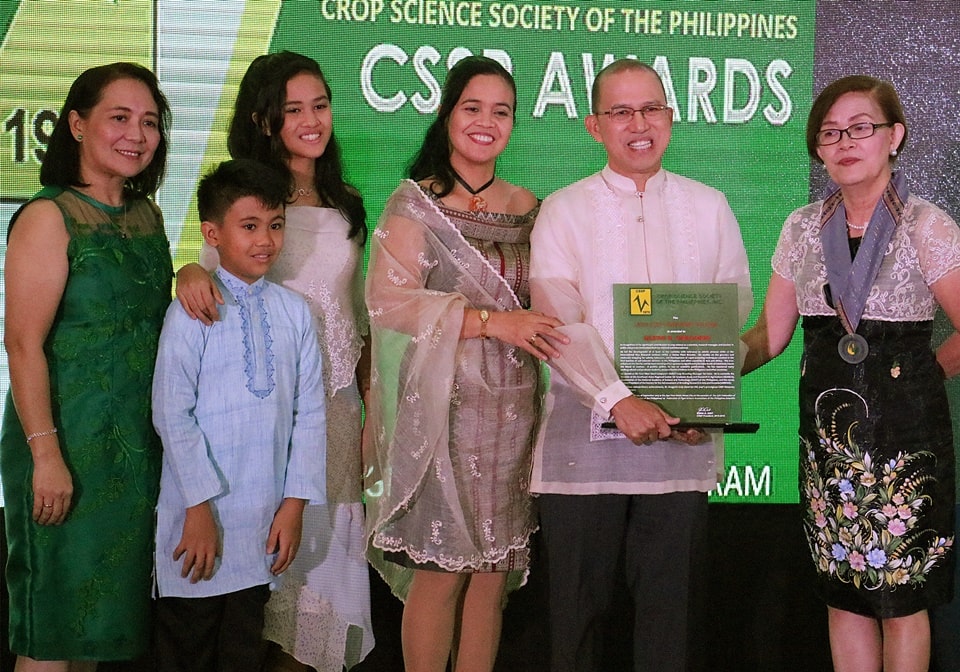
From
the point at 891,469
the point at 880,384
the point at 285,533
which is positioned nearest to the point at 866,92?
the point at 880,384

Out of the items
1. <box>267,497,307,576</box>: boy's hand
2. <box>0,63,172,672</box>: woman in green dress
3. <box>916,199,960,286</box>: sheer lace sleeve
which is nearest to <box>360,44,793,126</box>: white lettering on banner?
<box>0,63,172,672</box>: woman in green dress

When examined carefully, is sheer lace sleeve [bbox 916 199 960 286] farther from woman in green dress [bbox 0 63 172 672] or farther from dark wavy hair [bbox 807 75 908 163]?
woman in green dress [bbox 0 63 172 672]

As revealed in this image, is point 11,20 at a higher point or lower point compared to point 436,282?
higher

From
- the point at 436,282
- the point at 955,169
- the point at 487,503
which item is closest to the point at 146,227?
the point at 436,282

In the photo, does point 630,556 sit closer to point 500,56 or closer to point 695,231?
point 695,231

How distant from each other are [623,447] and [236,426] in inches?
35.1

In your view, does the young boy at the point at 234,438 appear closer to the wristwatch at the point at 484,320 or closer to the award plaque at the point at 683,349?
the wristwatch at the point at 484,320

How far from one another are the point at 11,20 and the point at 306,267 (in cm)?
141

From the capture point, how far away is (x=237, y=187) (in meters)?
2.43

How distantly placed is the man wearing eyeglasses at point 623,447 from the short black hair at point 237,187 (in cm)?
64

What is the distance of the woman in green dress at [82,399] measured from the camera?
2.31m

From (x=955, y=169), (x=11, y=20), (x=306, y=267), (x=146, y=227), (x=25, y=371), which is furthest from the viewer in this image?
(x=955, y=169)

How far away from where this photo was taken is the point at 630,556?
240 centimetres

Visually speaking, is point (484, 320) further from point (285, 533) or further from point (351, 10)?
point (351, 10)
